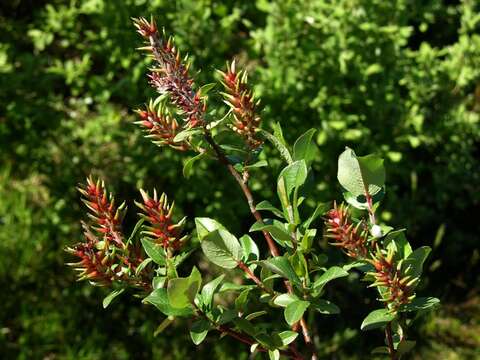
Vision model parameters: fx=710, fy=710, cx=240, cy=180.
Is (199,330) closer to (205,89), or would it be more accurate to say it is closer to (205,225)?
(205,225)

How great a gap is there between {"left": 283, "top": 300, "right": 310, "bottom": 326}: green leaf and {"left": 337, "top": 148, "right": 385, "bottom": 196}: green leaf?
0.70 feet

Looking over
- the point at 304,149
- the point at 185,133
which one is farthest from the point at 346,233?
the point at 185,133

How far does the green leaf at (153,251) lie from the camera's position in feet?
3.85

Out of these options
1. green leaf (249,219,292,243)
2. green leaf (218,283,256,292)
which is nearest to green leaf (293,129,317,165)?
green leaf (249,219,292,243)

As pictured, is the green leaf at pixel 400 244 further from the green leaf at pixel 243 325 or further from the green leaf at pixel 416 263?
the green leaf at pixel 243 325

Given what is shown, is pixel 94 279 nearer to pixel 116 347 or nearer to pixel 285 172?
pixel 285 172

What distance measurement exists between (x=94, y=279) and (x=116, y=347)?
230 cm

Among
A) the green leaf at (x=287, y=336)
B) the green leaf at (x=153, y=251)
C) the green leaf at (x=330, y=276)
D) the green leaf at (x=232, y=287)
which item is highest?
the green leaf at (x=330, y=276)

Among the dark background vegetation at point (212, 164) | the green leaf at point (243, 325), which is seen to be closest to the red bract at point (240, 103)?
the green leaf at point (243, 325)

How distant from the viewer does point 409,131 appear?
3004 millimetres

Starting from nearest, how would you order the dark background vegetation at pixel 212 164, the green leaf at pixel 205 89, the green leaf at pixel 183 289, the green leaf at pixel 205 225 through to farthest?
the green leaf at pixel 183 289, the green leaf at pixel 205 89, the green leaf at pixel 205 225, the dark background vegetation at pixel 212 164

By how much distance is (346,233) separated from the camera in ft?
3.62

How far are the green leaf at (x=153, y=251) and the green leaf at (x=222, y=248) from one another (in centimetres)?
8

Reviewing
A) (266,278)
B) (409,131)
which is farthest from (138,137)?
(266,278)
